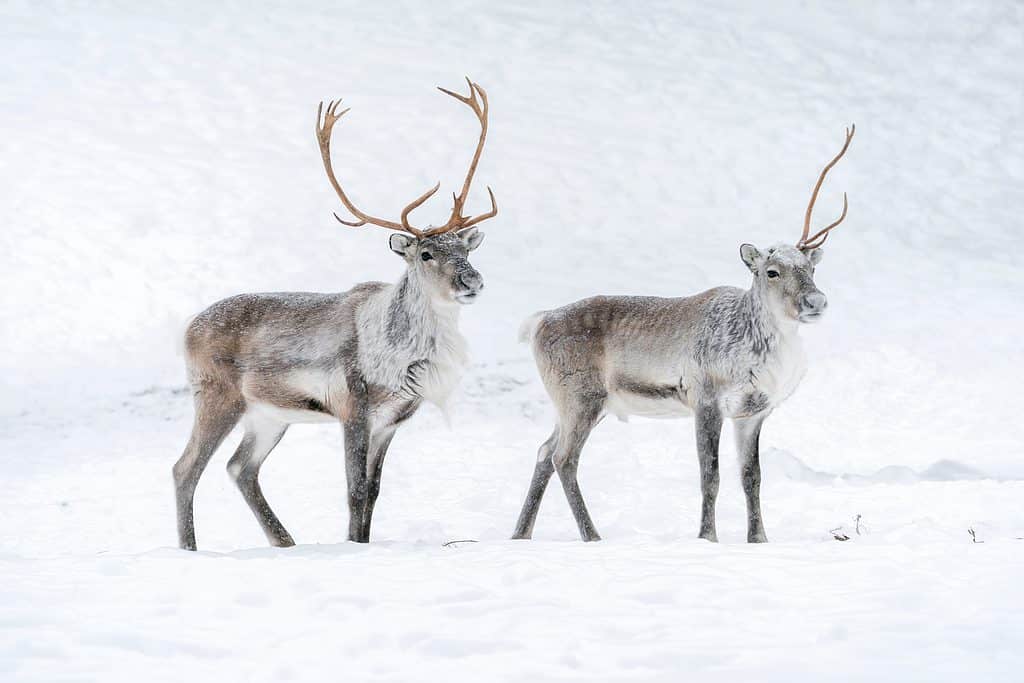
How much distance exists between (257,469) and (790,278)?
325cm

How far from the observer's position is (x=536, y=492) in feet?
24.6

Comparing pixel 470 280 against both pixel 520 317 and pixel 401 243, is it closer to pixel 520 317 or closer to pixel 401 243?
pixel 401 243

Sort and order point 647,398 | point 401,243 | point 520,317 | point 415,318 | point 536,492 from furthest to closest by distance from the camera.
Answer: point 520,317 → point 536,492 → point 647,398 → point 401,243 → point 415,318

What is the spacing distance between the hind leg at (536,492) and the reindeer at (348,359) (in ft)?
2.45

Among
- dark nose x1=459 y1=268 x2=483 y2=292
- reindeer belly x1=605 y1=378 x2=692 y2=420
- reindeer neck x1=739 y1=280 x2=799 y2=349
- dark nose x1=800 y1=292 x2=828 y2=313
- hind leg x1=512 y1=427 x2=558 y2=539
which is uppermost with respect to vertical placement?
dark nose x1=459 y1=268 x2=483 y2=292

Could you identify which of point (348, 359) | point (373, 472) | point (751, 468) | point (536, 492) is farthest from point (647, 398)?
point (348, 359)

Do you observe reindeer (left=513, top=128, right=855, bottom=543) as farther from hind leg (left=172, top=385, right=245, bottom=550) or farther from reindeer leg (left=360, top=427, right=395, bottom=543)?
hind leg (left=172, top=385, right=245, bottom=550)

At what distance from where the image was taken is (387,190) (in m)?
Result: 16.3

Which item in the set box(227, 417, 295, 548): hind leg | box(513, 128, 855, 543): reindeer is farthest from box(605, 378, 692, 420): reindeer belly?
box(227, 417, 295, 548): hind leg

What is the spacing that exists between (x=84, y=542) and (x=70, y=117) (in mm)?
9774

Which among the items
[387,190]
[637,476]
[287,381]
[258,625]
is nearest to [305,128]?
[387,190]

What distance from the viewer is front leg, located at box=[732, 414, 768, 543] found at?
703 cm

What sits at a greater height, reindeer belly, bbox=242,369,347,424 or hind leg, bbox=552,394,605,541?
reindeer belly, bbox=242,369,347,424

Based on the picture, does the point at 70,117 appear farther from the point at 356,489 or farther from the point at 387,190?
the point at 356,489
